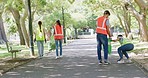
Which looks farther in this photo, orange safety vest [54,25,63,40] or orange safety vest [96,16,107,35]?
orange safety vest [54,25,63,40]

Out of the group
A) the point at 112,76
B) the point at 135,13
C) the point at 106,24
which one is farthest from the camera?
the point at 135,13

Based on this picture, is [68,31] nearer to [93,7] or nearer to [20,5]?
[93,7]

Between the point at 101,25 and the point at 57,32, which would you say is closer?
the point at 101,25

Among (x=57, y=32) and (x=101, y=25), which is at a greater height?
(x=101, y=25)

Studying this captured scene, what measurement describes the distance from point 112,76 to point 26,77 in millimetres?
2471

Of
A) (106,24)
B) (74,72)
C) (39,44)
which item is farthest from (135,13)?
(74,72)

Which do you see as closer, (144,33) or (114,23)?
(144,33)

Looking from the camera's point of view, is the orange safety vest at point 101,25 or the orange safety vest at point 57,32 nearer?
the orange safety vest at point 101,25

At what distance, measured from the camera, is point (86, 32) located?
9606 cm

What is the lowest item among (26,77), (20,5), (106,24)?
(26,77)

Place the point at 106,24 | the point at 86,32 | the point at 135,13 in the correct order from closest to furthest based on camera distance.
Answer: the point at 106,24
the point at 135,13
the point at 86,32

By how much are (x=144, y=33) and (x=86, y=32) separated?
64594mm

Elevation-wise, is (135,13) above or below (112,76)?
above

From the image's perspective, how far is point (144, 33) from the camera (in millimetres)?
31547
